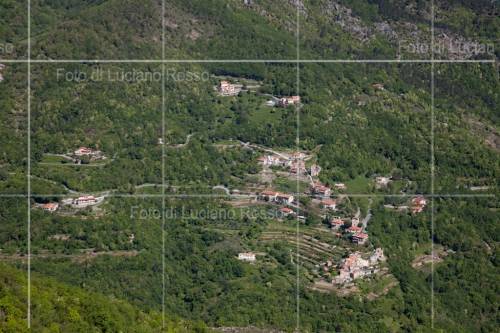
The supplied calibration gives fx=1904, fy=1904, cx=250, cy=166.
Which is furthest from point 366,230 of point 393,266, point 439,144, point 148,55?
point 148,55

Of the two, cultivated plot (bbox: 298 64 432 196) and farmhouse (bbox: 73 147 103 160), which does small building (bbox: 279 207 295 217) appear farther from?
farmhouse (bbox: 73 147 103 160)

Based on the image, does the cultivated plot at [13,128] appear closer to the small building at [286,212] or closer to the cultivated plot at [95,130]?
the cultivated plot at [95,130]

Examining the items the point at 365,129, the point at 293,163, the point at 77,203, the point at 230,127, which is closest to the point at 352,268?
the point at 293,163

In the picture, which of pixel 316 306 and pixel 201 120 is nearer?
pixel 316 306

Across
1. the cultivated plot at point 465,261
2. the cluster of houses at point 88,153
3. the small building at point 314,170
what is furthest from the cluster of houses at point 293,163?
the cluster of houses at point 88,153

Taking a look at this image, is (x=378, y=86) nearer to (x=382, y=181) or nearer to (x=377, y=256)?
(x=382, y=181)

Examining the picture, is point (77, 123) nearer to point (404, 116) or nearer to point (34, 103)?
point (34, 103)
